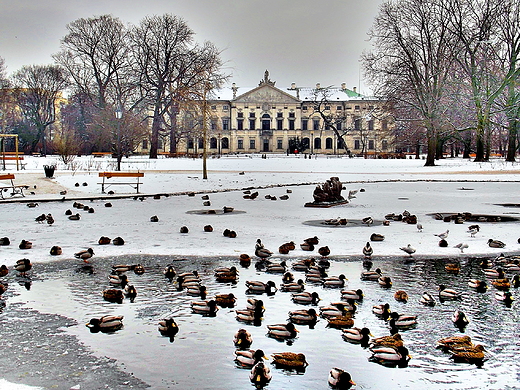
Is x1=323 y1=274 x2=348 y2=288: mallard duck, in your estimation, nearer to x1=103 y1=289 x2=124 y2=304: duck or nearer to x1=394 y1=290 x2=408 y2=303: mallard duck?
x1=394 y1=290 x2=408 y2=303: mallard duck

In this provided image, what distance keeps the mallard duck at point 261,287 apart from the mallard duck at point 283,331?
4.90 feet

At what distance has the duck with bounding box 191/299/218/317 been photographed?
19.2 ft

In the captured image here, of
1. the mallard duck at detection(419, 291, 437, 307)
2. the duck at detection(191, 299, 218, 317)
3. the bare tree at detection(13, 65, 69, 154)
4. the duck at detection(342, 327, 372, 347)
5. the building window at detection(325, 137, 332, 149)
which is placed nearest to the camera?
the duck at detection(342, 327, 372, 347)

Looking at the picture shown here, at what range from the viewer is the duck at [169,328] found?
520 cm

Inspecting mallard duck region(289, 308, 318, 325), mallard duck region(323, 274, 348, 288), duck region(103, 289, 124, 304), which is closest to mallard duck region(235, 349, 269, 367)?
mallard duck region(289, 308, 318, 325)

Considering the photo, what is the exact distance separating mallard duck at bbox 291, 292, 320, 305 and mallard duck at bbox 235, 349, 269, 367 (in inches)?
68.1

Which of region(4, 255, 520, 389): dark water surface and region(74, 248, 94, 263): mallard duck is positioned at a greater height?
region(74, 248, 94, 263): mallard duck

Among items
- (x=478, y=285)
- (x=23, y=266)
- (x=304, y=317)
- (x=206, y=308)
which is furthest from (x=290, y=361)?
(x=23, y=266)

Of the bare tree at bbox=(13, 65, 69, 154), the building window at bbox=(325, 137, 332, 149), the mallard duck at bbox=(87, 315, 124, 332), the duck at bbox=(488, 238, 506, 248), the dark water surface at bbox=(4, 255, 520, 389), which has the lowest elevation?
the dark water surface at bbox=(4, 255, 520, 389)

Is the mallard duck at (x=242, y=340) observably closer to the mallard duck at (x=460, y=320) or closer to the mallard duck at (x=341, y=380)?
the mallard duck at (x=341, y=380)

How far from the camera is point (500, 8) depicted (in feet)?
130

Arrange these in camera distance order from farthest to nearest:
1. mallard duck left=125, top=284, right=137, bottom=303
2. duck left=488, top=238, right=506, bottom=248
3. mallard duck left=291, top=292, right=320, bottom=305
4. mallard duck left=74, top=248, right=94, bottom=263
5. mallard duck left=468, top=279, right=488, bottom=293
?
duck left=488, top=238, right=506, bottom=248
mallard duck left=74, top=248, right=94, bottom=263
mallard duck left=468, top=279, right=488, bottom=293
mallard duck left=125, top=284, right=137, bottom=303
mallard duck left=291, top=292, right=320, bottom=305

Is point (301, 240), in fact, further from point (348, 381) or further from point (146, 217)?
point (348, 381)

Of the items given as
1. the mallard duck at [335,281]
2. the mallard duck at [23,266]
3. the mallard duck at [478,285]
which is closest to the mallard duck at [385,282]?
the mallard duck at [335,281]
